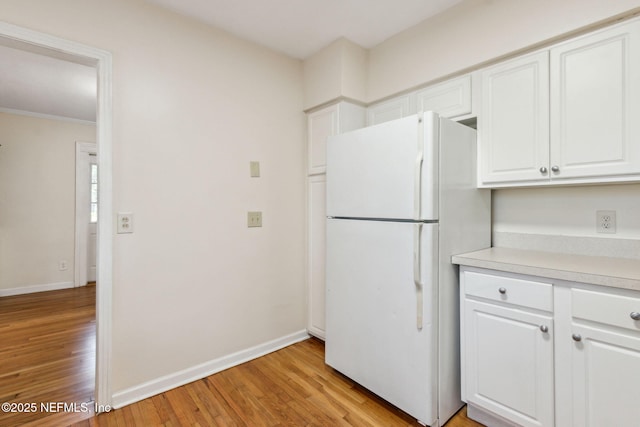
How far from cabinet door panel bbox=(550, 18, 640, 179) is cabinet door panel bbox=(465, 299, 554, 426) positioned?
79 centimetres

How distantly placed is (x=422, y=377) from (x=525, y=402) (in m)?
0.45

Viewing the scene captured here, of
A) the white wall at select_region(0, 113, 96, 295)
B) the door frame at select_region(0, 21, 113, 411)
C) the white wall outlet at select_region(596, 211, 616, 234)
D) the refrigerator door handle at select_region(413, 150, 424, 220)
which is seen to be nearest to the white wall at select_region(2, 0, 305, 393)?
the door frame at select_region(0, 21, 113, 411)

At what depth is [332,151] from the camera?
205 cm

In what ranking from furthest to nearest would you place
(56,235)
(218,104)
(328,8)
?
(56,235) < (218,104) < (328,8)

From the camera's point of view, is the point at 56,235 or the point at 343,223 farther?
the point at 56,235

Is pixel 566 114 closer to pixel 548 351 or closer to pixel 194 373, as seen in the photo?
pixel 548 351

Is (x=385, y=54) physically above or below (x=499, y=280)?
above

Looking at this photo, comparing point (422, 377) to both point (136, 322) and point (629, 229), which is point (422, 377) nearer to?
point (629, 229)

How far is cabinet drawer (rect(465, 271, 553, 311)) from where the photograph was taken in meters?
1.35

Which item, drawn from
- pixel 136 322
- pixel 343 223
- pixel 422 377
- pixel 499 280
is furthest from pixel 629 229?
pixel 136 322

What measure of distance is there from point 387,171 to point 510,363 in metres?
1.12

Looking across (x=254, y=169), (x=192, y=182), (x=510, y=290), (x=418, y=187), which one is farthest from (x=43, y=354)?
(x=510, y=290)

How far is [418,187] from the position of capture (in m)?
1.55

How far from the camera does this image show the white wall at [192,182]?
176 cm
